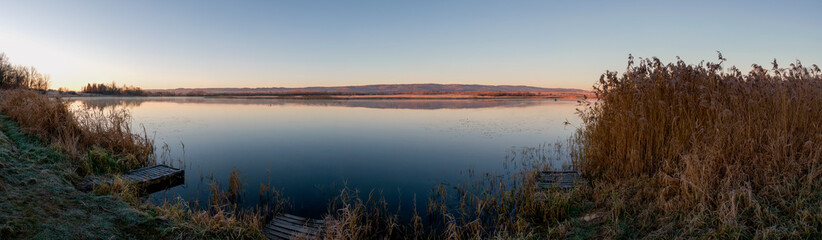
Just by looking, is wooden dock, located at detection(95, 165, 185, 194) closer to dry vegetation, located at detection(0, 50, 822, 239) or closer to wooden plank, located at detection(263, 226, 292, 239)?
dry vegetation, located at detection(0, 50, 822, 239)

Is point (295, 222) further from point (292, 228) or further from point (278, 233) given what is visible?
point (278, 233)

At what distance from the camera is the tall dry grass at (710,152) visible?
4.02m

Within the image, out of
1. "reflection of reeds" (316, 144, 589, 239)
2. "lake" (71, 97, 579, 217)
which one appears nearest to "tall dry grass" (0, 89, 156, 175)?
"lake" (71, 97, 579, 217)

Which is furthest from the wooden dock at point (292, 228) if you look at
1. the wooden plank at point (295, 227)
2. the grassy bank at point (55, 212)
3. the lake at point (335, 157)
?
the grassy bank at point (55, 212)

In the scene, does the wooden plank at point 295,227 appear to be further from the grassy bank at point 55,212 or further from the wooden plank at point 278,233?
the grassy bank at point 55,212

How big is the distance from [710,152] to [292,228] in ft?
21.3

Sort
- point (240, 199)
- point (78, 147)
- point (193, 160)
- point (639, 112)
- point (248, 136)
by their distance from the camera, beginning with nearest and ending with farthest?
1. point (639, 112)
2. point (240, 199)
3. point (78, 147)
4. point (193, 160)
5. point (248, 136)

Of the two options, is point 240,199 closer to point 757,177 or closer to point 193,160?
point 193,160

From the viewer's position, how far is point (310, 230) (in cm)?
523

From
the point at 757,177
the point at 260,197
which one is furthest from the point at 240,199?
Result: the point at 757,177

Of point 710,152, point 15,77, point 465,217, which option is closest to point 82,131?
point 465,217

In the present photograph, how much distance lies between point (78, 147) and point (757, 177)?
47.7 feet

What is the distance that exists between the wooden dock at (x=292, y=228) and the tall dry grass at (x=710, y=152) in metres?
4.18

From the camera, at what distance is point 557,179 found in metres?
7.41
